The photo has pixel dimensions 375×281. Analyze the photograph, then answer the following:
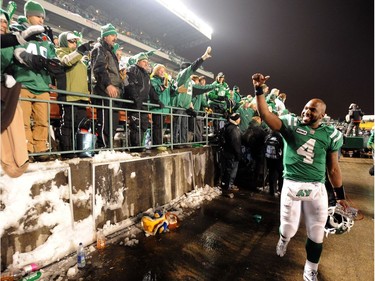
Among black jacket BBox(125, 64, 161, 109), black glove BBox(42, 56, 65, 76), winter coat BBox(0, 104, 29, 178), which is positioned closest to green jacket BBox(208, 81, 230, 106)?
black jacket BBox(125, 64, 161, 109)

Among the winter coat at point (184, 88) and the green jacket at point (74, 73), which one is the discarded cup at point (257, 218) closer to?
the winter coat at point (184, 88)

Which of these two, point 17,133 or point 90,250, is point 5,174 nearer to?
point 17,133

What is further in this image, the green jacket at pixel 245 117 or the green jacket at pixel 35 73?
the green jacket at pixel 245 117

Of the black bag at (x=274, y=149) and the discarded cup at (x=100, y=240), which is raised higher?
the black bag at (x=274, y=149)

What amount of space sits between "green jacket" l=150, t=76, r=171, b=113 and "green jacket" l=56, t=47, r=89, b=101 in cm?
184

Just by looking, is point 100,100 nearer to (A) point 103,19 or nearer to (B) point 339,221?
(B) point 339,221

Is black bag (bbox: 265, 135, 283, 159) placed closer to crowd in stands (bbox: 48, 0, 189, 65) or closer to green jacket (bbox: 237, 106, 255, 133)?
green jacket (bbox: 237, 106, 255, 133)

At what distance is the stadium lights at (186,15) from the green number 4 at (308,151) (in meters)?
29.6

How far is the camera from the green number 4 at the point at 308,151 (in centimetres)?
313

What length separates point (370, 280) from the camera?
3084 mm

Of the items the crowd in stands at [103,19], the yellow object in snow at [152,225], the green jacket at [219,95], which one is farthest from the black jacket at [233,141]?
the crowd in stands at [103,19]

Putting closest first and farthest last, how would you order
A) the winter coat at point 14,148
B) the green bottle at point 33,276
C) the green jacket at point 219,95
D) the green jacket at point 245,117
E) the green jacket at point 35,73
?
the winter coat at point 14,148 < the green bottle at point 33,276 < the green jacket at point 35,73 < the green jacket at point 245,117 < the green jacket at point 219,95

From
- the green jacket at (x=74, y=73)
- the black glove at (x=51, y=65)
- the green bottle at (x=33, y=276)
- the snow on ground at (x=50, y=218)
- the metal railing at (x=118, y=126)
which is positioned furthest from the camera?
the green jacket at (x=74, y=73)

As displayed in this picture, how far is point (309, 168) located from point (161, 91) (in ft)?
13.7
